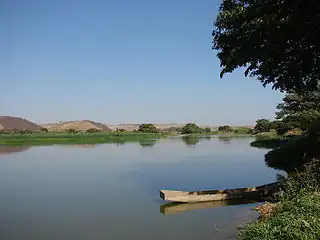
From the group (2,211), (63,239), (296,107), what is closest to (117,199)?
(2,211)

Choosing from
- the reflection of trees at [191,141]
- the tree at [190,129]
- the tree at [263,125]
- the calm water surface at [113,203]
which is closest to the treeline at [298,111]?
the calm water surface at [113,203]

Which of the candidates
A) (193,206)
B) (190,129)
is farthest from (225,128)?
(193,206)

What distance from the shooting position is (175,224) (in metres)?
9.56

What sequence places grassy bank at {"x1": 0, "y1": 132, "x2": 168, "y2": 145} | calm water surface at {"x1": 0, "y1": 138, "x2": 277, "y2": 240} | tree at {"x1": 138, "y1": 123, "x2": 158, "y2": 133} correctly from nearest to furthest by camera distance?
calm water surface at {"x1": 0, "y1": 138, "x2": 277, "y2": 240} < grassy bank at {"x1": 0, "y1": 132, "x2": 168, "y2": 145} < tree at {"x1": 138, "y1": 123, "x2": 158, "y2": 133}

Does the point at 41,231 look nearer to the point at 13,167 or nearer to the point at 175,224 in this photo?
the point at 175,224

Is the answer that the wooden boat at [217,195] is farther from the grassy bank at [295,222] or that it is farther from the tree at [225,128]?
the tree at [225,128]

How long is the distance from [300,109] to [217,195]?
1957 cm

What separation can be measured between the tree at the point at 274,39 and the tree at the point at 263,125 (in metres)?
49.3

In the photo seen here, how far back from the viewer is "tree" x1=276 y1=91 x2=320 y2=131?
2297 cm

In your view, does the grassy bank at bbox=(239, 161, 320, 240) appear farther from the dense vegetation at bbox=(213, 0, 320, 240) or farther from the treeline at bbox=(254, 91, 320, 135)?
the treeline at bbox=(254, 91, 320, 135)

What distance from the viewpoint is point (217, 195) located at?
36.8 feet

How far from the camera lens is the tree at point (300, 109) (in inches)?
904

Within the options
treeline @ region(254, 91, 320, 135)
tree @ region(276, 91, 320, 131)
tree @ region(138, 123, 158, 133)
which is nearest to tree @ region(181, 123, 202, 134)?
tree @ region(138, 123, 158, 133)

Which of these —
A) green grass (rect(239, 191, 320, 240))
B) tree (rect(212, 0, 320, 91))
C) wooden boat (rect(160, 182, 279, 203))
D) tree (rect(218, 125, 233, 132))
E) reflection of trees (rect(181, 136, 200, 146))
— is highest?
tree (rect(212, 0, 320, 91))
